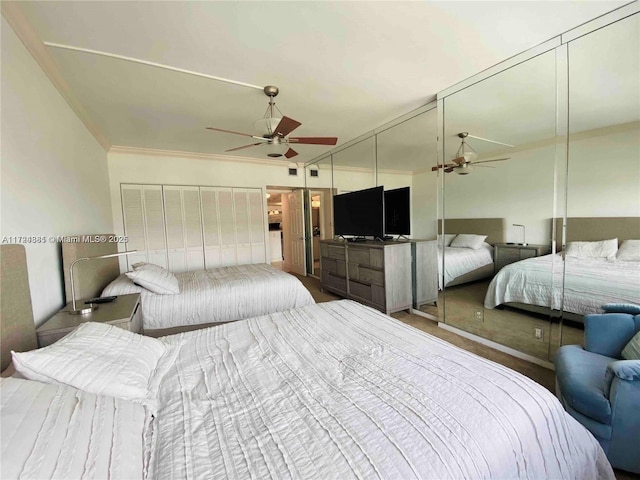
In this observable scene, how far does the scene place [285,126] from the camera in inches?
96.7

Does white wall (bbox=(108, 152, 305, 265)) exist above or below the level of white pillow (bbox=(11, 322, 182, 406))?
above

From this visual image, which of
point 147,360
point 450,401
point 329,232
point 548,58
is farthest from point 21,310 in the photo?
point 329,232

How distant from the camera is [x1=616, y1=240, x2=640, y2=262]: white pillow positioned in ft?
6.26

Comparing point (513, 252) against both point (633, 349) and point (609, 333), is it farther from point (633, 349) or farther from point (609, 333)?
point (633, 349)

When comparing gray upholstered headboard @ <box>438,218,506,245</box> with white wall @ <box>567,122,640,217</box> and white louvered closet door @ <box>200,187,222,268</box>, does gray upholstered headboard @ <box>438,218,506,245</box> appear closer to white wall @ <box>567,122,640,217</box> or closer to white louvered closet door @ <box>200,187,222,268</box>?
white wall @ <box>567,122,640,217</box>

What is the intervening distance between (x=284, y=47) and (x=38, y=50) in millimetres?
1714

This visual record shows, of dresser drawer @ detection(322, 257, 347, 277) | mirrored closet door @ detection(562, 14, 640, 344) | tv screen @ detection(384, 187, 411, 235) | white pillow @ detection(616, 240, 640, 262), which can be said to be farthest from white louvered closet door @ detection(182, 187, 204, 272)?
white pillow @ detection(616, 240, 640, 262)

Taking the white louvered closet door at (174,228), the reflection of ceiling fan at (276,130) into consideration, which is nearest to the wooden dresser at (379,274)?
the reflection of ceiling fan at (276,130)

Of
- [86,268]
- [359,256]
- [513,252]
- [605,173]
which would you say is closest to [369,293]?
[359,256]

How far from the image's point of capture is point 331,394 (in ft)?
3.35

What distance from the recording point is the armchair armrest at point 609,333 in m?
1.61

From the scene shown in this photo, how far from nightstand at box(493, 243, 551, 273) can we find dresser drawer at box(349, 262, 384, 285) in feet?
4.17

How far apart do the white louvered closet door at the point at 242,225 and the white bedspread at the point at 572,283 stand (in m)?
4.19

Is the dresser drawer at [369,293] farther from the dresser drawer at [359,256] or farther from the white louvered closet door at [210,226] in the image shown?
the white louvered closet door at [210,226]
